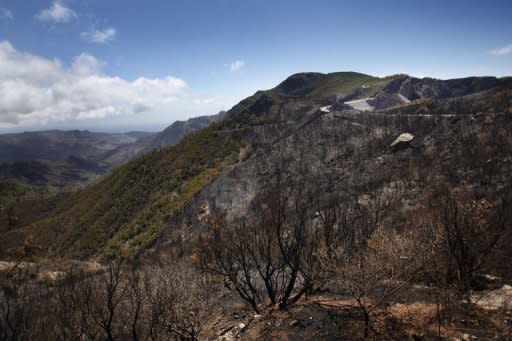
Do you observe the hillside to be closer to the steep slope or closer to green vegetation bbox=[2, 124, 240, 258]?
the steep slope

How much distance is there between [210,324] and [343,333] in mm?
7861

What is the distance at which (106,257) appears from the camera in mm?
55875

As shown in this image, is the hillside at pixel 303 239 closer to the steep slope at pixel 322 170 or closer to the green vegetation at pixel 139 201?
the steep slope at pixel 322 170

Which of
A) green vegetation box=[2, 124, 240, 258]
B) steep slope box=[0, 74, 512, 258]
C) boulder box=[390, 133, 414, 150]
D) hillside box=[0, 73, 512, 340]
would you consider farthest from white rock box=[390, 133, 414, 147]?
green vegetation box=[2, 124, 240, 258]

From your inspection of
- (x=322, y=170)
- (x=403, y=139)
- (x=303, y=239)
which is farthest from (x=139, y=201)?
(x=303, y=239)

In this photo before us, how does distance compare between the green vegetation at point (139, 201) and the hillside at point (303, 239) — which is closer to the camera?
the hillside at point (303, 239)

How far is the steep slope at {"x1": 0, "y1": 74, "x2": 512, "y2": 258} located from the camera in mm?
36531

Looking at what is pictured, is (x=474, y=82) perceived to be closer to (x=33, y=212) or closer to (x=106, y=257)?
(x=106, y=257)

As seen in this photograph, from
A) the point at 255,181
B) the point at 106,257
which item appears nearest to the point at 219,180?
the point at 255,181

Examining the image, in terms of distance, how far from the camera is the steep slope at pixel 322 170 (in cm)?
3653

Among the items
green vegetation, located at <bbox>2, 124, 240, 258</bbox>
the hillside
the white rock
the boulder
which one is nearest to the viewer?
the hillside

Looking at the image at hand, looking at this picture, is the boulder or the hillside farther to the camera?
the boulder

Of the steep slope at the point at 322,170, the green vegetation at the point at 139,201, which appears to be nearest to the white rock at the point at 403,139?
the steep slope at the point at 322,170

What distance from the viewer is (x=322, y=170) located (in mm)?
49969
